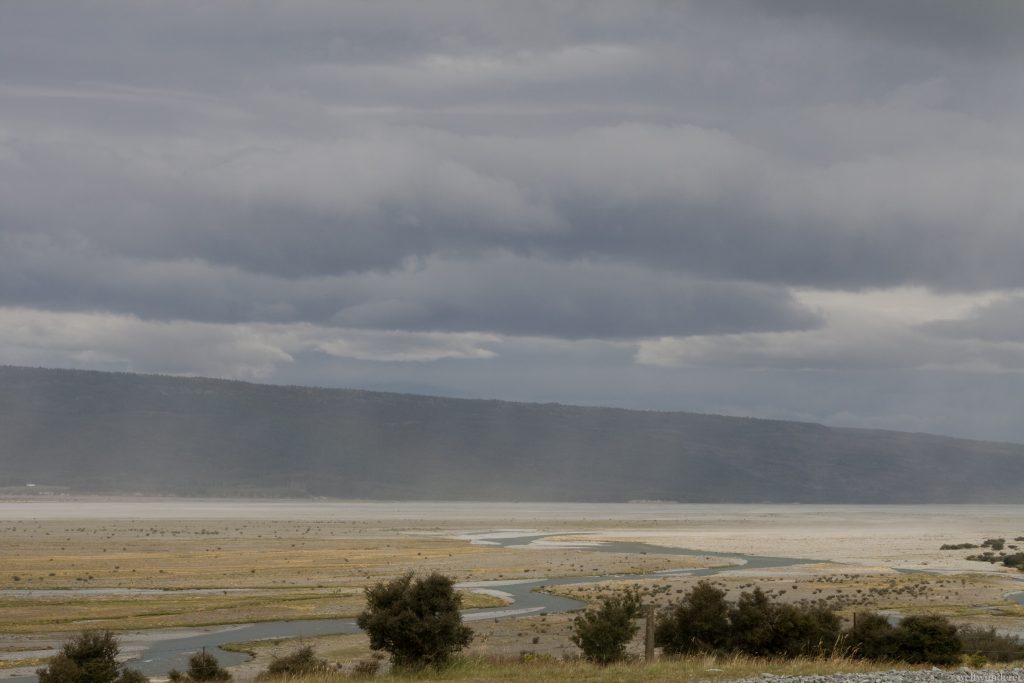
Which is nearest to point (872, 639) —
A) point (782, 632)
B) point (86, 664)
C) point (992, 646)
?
point (782, 632)

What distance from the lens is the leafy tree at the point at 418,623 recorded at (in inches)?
1251

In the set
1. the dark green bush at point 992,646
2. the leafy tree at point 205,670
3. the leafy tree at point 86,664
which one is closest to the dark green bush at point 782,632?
the dark green bush at point 992,646

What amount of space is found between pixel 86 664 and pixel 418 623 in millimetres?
8316

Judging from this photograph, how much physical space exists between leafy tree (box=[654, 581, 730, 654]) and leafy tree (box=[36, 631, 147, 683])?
56.1 feet

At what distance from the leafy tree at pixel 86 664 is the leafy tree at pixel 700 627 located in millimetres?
17089

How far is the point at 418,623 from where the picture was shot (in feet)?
104

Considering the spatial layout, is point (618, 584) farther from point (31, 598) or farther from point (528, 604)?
point (31, 598)

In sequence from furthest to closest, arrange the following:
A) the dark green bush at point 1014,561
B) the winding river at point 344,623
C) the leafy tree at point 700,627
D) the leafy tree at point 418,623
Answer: the dark green bush at point 1014,561 < the winding river at point 344,623 < the leafy tree at point 700,627 < the leafy tree at point 418,623

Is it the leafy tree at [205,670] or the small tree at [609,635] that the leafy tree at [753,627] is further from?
the leafy tree at [205,670]

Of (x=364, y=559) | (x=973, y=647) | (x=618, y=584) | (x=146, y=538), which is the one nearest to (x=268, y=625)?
(x=618, y=584)

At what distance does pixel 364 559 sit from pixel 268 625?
1751 inches

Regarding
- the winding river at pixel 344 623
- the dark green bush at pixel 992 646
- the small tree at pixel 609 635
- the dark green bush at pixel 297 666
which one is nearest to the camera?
the small tree at pixel 609 635

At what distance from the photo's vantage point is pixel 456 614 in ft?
107

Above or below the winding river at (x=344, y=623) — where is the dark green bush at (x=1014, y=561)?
below
